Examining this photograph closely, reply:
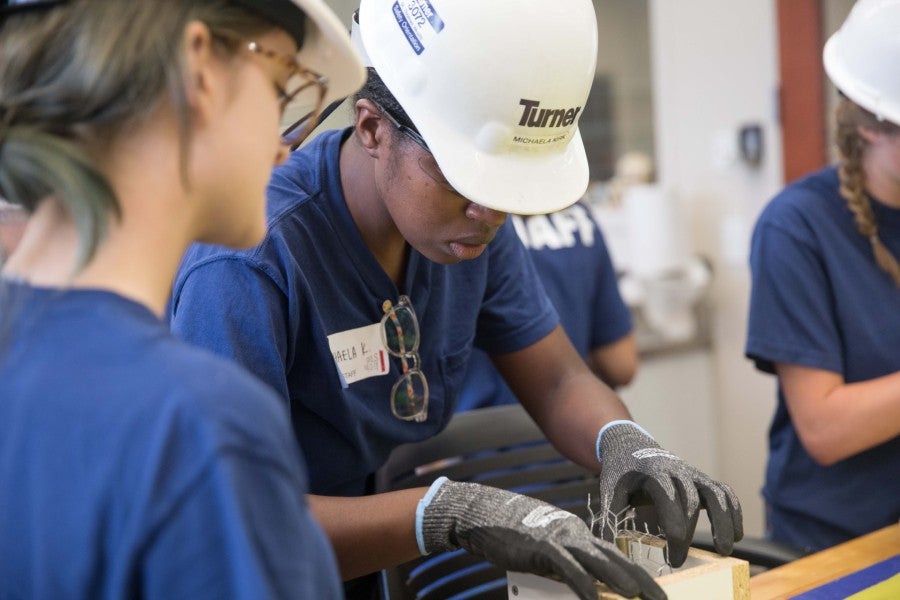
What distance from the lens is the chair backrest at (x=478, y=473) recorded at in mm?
1488

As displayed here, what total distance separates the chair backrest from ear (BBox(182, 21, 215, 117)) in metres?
0.83

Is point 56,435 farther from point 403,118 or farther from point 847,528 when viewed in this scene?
point 847,528

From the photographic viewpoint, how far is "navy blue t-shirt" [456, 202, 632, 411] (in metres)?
2.23

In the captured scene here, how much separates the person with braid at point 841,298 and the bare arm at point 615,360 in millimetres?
753

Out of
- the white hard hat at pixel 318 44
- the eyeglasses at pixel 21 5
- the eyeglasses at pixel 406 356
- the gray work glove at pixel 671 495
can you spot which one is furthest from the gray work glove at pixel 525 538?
the eyeglasses at pixel 21 5

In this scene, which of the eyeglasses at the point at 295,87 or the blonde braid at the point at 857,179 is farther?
the blonde braid at the point at 857,179

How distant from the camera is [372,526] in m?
1.12

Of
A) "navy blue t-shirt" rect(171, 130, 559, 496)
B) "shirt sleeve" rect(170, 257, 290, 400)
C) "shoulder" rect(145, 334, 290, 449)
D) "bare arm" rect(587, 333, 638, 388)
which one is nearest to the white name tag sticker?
"navy blue t-shirt" rect(171, 130, 559, 496)

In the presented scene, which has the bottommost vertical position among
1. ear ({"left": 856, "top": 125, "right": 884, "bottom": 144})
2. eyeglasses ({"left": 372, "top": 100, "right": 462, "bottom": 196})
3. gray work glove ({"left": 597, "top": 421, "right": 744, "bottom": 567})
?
gray work glove ({"left": 597, "top": 421, "right": 744, "bottom": 567})

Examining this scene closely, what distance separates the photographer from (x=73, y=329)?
650 mm

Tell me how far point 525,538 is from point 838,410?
32.8 inches

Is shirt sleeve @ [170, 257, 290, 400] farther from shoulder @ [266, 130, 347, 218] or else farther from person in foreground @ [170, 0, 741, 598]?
shoulder @ [266, 130, 347, 218]

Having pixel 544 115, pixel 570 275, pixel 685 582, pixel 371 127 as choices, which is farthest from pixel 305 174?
pixel 570 275

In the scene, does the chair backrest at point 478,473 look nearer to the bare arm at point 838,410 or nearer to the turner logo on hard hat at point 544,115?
the bare arm at point 838,410
